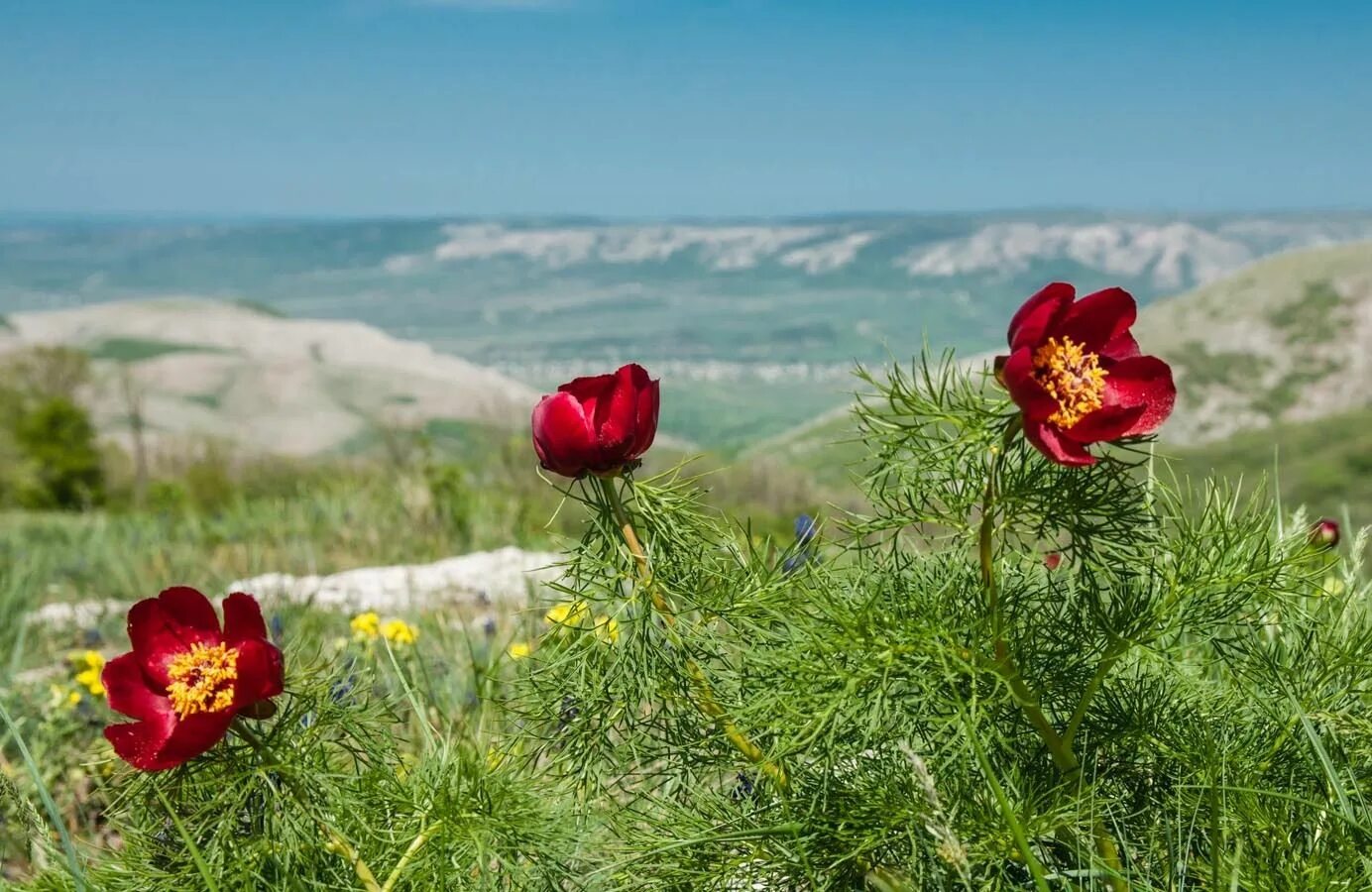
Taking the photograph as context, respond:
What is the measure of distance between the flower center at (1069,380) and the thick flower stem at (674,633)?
552mm

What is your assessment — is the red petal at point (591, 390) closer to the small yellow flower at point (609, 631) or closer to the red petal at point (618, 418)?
the red petal at point (618, 418)

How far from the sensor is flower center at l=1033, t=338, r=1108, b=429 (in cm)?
122

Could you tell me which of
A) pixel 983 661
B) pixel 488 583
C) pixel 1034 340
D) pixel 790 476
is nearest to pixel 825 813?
pixel 983 661

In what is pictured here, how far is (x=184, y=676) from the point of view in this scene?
151 cm

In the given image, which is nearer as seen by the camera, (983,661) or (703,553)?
(983,661)

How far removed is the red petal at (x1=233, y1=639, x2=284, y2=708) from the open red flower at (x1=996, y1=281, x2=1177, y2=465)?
968mm

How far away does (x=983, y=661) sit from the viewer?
1.36m

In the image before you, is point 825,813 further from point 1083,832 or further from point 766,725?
point 1083,832

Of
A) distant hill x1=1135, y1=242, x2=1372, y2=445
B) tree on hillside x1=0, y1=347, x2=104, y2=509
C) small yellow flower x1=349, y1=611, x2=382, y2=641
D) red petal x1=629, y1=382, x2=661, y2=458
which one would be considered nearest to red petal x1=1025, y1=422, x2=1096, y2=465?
red petal x1=629, y1=382, x2=661, y2=458

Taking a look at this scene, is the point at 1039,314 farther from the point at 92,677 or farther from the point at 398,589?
the point at 398,589

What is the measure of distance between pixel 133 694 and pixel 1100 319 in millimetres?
1341

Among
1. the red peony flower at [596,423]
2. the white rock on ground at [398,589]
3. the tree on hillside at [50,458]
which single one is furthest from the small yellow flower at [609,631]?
the tree on hillside at [50,458]

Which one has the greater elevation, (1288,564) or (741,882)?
(1288,564)

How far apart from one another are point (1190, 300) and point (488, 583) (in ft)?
573
